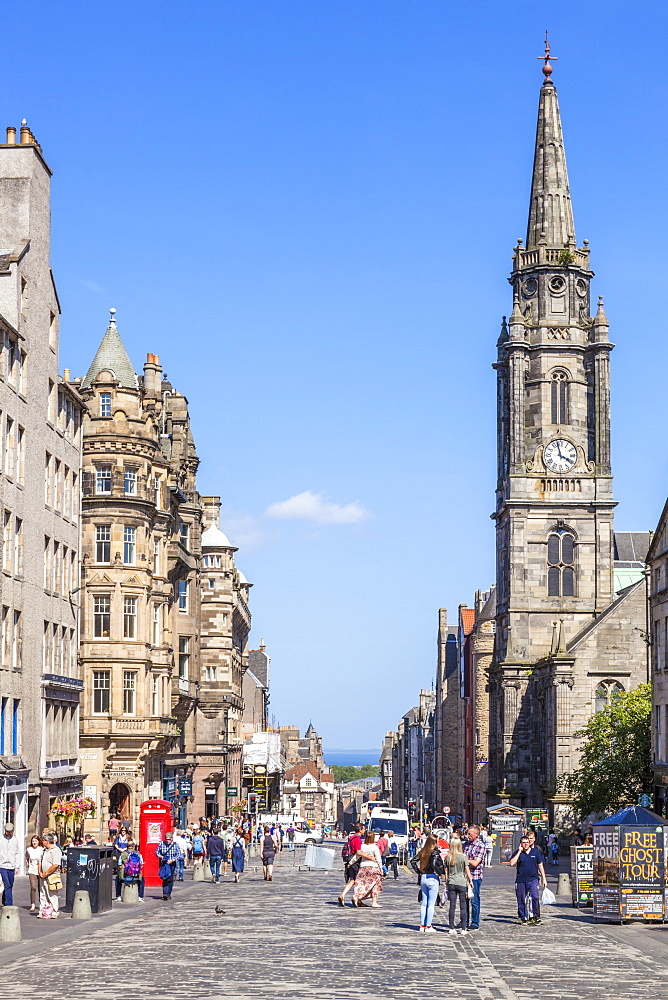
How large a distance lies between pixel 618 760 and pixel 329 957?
41.3 metres

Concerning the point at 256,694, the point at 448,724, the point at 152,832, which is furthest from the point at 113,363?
the point at 448,724

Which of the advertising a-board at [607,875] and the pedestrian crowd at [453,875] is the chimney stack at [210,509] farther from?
the advertising a-board at [607,875]

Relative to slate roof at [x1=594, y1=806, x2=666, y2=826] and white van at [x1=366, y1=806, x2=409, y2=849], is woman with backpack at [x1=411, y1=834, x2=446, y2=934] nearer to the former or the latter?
slate roof at [x1=594, y1=806, x2=666, y2=826]

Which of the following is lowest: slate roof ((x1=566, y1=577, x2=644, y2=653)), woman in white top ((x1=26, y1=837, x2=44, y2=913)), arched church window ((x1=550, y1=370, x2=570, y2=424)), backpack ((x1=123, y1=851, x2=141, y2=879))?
backpack ((x1=123, y1=851, x2=141, y2=879))

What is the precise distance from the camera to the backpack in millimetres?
33781

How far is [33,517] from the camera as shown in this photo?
47.5m

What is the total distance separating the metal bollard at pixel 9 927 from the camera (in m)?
24.1

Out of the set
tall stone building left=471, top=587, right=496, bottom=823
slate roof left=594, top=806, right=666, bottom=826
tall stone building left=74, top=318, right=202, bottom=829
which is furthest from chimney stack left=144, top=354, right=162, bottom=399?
tall stone building left=471, top=587, right=496, bottom=823

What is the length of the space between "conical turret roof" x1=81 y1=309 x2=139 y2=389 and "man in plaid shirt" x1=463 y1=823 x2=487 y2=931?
35219 millimetres

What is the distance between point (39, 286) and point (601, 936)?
29.3m

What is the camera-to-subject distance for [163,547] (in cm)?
6544

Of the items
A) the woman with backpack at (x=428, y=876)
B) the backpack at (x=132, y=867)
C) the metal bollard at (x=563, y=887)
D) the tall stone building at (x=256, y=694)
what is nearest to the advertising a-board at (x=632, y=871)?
the woman with backpack at (x=428, y=876)

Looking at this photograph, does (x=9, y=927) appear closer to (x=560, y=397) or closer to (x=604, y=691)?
(x=604, y=691)

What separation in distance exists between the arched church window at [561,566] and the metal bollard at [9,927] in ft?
218
